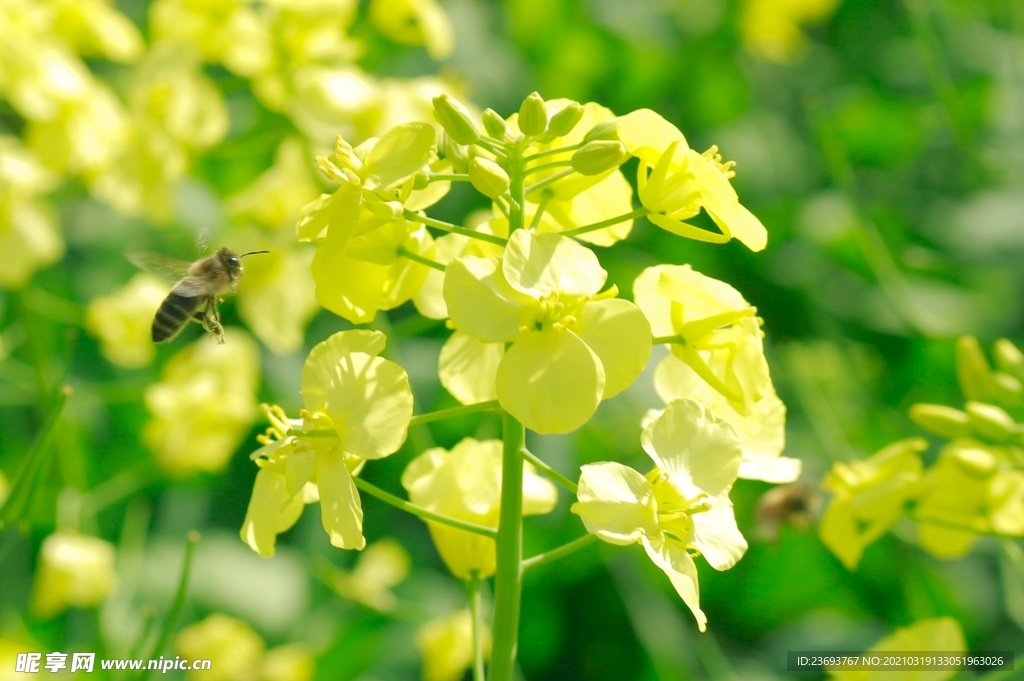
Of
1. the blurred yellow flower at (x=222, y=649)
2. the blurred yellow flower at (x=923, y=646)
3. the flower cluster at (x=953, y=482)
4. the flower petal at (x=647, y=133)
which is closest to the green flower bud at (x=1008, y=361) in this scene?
the flower cluster at (x=953, y=482)

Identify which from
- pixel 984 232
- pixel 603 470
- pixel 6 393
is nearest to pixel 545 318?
pixel 603 470

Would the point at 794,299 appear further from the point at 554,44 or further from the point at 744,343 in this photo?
the point at 744,343

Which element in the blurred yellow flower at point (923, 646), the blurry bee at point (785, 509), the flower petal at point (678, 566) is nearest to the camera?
the flower petal at point (678, 566)

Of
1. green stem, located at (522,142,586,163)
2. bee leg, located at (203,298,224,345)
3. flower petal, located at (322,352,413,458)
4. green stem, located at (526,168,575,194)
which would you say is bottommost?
bee leg, located at (203,298,224,345)

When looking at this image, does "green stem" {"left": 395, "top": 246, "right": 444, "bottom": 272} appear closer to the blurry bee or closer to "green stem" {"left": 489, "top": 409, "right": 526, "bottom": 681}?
"green stem" {"left": 489, "top": 409, "right": 526, "bottom": 681}

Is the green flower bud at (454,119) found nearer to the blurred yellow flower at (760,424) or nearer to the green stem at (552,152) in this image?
the green stem at (552,152)

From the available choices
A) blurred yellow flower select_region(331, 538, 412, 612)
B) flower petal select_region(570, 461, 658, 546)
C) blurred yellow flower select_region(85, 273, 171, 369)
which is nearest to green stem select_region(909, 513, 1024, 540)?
flower petal select_region(570, 461, 658, 546)
